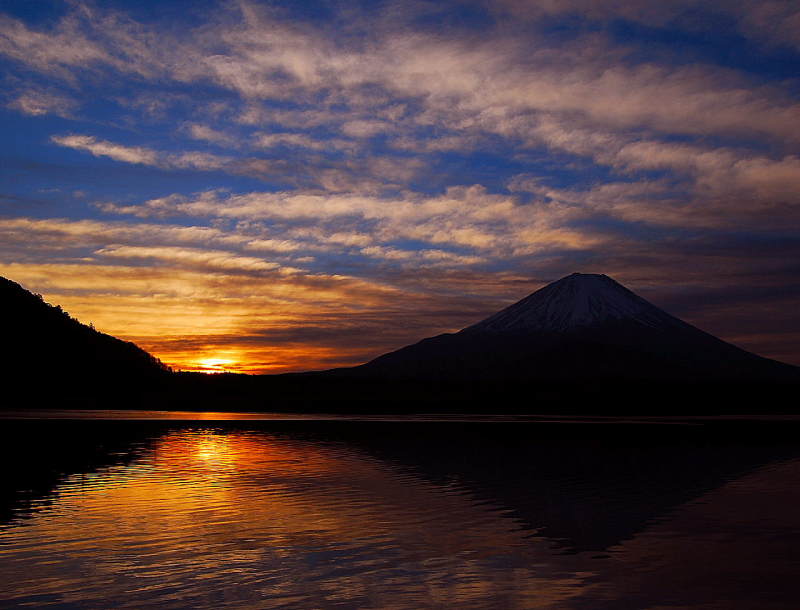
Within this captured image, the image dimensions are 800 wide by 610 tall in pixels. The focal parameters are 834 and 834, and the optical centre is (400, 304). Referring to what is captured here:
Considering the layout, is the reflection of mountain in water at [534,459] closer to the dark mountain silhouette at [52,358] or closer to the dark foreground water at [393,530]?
the dark foreground water at [393,530]

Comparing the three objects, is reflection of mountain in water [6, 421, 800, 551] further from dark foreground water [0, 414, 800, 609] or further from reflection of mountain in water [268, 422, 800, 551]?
dark foreground water [0, 414, 800, 609]

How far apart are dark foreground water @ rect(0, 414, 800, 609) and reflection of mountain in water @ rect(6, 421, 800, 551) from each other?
20cm

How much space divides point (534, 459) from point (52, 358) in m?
152

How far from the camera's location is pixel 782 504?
29328 mm

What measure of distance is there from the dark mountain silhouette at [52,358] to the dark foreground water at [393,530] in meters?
121

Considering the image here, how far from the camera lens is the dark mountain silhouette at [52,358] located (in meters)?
158

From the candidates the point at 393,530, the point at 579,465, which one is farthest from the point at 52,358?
the point at 393,530

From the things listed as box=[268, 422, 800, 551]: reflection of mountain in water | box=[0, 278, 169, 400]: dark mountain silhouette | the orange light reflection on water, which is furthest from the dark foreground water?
box=[0, 278, 169, 400]: dark mountain silhouette

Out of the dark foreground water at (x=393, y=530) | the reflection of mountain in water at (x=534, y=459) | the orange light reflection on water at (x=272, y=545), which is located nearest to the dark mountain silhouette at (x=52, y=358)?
the reflection of mountain in water at (x=534, y=459)

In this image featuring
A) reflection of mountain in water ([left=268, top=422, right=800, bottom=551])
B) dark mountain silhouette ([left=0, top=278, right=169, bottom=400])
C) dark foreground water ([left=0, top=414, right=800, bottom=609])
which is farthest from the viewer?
dark mountain silhouette ([left=0, top=278, right=169, bottom=400])

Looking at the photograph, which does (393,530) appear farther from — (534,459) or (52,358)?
(52,358)

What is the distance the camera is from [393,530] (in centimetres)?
2281

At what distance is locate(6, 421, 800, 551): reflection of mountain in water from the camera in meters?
26.9

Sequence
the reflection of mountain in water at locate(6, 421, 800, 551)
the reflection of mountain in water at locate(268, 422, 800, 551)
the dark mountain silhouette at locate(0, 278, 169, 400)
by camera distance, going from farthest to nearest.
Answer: the dark mountain silhouette at locate(0, 278, 169, 400)
the reflection of mountain in water at locate(6, 421, 800, 551)
the reflection of mountain in water at locate(268, 422, 800, 551)
